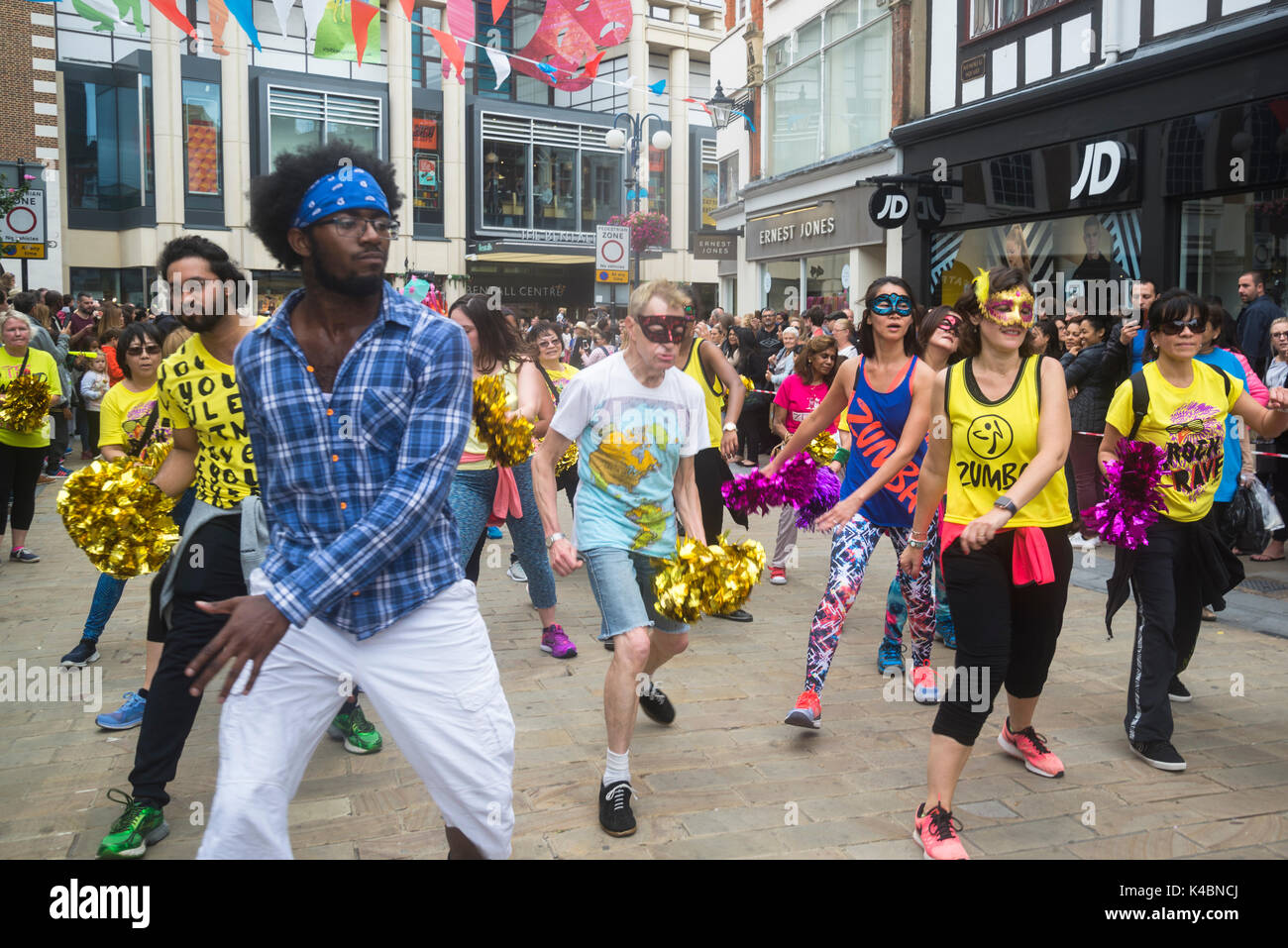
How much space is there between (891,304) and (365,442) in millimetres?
3543

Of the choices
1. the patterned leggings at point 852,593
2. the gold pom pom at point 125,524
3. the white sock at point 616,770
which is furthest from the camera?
the patterned leggings at point 852,593

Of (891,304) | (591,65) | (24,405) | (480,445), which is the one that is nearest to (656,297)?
(891,304)

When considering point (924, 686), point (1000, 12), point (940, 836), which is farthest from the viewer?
point (1000, 12)

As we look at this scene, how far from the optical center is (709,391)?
7281 mm

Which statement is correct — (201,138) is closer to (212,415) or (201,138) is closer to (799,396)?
(799,396)

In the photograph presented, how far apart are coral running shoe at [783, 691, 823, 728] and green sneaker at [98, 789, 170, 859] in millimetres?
2629

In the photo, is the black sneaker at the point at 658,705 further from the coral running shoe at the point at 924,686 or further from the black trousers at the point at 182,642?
the black trousers at the point at 182,642

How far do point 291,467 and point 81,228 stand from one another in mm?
37746

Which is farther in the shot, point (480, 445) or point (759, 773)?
point (480, 445)

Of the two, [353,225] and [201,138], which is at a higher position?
[201,138]

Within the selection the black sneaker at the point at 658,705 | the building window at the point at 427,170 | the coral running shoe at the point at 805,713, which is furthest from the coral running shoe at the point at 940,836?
the building window at the point at 427,170

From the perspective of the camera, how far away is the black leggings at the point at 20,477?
8539mm

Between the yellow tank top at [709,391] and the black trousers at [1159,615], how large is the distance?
2.83m

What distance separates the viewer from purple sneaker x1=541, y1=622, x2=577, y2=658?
650 centimetres
